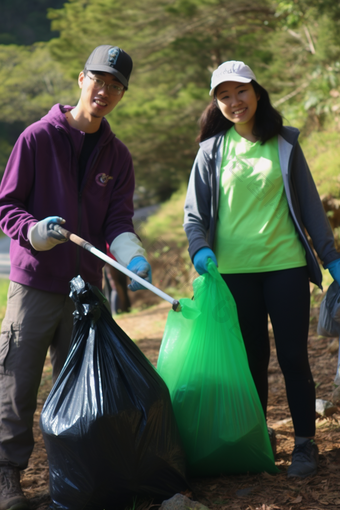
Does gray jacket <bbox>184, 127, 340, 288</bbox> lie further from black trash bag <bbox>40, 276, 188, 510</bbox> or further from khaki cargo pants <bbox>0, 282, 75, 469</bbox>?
khaki cargo pants <bbox>0, 282, 75, 469</bbox>

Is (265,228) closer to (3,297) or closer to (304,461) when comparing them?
(304,461)

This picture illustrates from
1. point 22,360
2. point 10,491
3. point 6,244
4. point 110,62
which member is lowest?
point 10,491

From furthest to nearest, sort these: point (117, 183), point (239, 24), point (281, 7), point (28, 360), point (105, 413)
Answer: point (239, 24) → point (281, 7) → point (117, 183) → point (28, 360) → point (105, 413)

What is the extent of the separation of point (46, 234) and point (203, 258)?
0.64 meters

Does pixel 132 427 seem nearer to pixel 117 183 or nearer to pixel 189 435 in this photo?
pixel 189 435

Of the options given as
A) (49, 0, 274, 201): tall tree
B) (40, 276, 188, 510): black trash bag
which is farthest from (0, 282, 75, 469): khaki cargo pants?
(49, 0, 274, 201): tall tree

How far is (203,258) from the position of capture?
84.4 inches

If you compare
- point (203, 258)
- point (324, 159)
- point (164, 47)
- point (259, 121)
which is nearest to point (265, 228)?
point (203, 258)

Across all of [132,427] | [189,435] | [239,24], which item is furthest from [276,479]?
[239,24]

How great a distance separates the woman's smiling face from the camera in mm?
2232

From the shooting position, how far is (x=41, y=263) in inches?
83.1

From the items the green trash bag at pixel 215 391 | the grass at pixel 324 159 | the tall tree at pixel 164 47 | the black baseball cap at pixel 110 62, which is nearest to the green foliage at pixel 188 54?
the tall tree at pixel 164 47

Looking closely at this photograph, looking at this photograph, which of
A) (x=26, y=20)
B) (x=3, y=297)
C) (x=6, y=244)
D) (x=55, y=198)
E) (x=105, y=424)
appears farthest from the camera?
(x=26, y=20)

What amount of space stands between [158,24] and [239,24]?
6.09 ft
